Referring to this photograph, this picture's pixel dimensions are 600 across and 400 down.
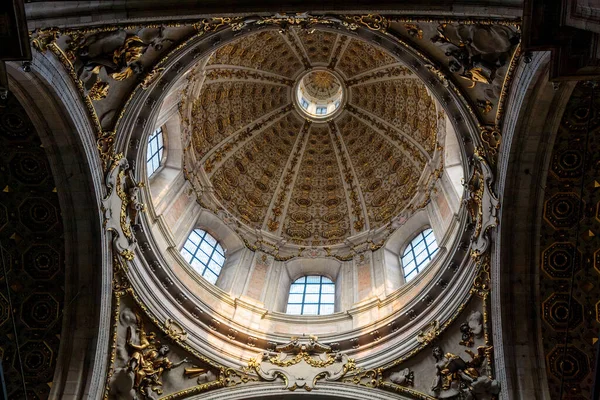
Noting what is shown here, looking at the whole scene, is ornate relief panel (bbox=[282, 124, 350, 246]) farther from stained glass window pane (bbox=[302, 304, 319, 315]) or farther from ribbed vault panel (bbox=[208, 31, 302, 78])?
stained glass window pane (bbox=[302, 304, 319, 315])

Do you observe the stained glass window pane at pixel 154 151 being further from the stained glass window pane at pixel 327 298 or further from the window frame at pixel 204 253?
the stained glass window pane at pixel 327 298

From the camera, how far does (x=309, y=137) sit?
3164 cm

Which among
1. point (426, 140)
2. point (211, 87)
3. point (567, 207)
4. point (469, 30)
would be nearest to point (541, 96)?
point (469, 30)

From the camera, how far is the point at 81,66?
13.9 m

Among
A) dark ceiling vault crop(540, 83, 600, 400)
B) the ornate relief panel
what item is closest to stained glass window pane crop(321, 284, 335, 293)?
the ornate relief panel

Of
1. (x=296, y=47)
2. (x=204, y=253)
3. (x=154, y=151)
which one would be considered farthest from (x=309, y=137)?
(x=154, y=151)

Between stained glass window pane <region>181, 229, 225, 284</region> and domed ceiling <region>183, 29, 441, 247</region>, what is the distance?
137 centimetres

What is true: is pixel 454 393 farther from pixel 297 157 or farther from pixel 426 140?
pixel 297 157

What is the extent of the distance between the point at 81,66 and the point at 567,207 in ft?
36.8

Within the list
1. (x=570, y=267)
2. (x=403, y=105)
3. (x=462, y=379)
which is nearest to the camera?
(x=570, y=267)

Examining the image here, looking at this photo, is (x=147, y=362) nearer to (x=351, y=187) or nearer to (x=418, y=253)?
(x=418, y=253)

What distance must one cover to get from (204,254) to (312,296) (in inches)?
169

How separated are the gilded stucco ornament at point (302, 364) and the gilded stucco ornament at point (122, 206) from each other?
Answer: 4969 millimetres

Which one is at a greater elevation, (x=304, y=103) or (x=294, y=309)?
(x=304, y=103)
